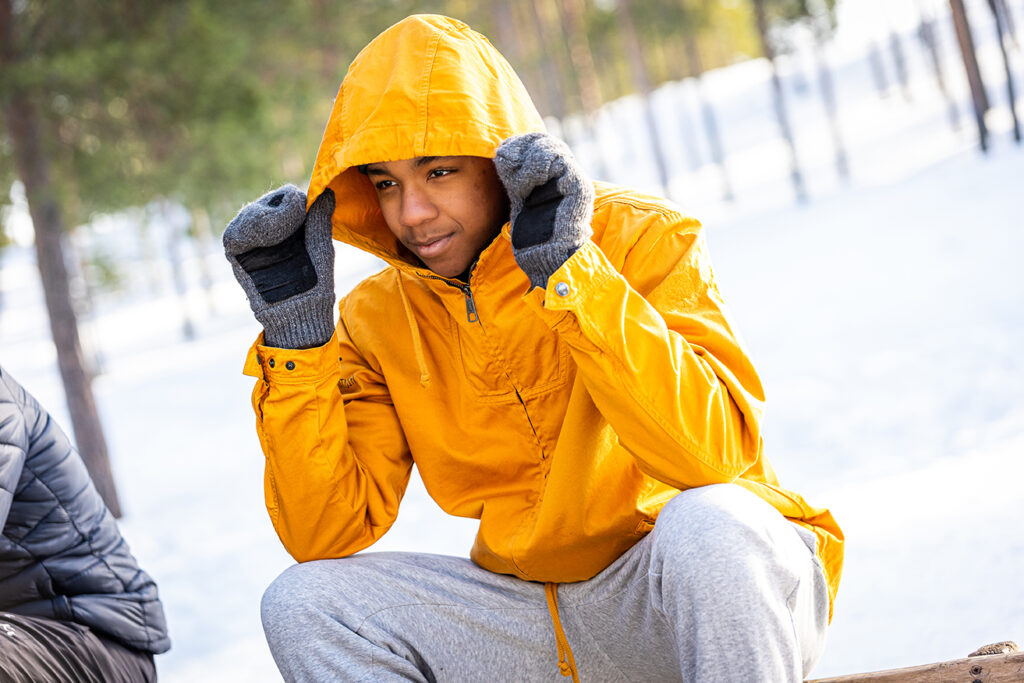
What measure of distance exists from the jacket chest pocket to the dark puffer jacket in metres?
1.08

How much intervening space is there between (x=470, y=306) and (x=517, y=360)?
178 millimetres

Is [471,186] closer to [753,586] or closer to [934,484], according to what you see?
[753,586]

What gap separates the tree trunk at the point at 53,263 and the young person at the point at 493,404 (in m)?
5.71

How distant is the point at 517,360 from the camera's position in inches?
96.1

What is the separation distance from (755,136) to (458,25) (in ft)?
103

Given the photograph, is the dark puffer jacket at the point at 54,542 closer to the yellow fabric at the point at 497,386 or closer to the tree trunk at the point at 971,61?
the yellow fabric at the point at 497,386

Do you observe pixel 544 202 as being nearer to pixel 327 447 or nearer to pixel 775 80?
pixel 327 447

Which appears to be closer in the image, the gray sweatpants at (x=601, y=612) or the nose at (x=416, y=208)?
the gray sweatpants at (x=601, y=612)

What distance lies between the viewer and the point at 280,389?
2373mm

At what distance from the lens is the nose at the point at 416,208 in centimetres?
245

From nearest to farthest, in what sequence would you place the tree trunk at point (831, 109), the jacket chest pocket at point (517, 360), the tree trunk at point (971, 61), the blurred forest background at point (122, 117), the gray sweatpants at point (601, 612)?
1. the gray sweatpants at point (601, 612)
2. the jacket chest pocket at point (517, 360)
3. the blurred forest background at point (122, 117)
4. the tree trunk at point (971, 61)
5. the tree trunk at point (831, 109)

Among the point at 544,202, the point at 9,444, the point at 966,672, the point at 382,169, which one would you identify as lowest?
the point at 966,672

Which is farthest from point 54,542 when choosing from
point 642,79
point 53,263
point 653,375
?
point 642,79

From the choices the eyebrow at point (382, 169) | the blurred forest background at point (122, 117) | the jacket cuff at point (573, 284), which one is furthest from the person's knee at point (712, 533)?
the blurred forest background at point (122, 117)
